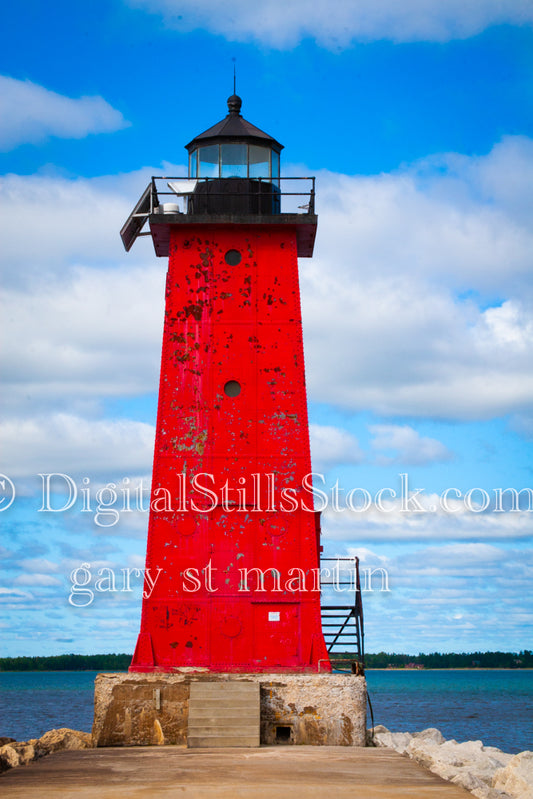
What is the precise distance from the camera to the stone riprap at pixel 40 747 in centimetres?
1051

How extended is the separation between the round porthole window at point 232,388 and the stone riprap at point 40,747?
5.38 metres

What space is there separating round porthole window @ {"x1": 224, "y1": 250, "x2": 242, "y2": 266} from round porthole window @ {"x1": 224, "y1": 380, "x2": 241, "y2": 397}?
1.97 meters

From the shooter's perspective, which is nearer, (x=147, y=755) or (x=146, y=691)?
(x=147, y=755)

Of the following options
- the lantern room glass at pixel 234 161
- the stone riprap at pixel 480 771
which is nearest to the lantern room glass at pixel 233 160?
the lantern room glass at pixel 234 161

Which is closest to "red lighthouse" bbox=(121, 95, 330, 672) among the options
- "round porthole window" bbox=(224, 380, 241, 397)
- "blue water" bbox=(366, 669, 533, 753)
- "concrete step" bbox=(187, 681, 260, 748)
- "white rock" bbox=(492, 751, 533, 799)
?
"round porthole window" bbox=(224, 380, 241, 397)

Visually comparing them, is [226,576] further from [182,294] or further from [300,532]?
[182,294]

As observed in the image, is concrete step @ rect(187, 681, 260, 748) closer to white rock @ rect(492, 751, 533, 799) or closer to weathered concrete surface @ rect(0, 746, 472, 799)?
weathered concrete surface @ rect(0, 746, 472, 799)

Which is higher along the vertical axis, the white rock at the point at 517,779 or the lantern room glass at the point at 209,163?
the lantern room glass at the point at 209,163

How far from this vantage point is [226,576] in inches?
543

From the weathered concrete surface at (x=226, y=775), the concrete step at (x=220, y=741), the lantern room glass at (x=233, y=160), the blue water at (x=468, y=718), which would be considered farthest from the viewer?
the blue water at (x=468, y=718)

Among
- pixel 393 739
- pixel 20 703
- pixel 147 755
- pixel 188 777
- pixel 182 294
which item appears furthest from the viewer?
pixel 20 703

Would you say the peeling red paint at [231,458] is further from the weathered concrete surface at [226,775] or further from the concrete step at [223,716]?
the weathered concrete surface at [226,775]

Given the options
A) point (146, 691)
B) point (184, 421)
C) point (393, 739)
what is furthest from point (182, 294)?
point (393, 739)

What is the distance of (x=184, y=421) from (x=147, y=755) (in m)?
4.99
